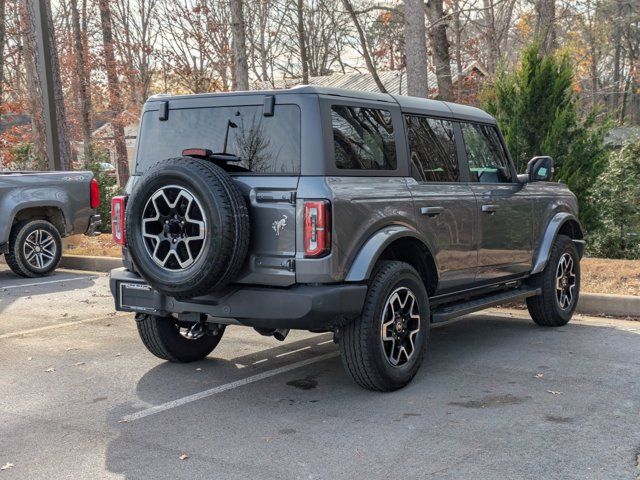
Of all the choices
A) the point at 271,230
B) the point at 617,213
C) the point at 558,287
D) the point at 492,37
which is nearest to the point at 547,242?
the point at 558,287

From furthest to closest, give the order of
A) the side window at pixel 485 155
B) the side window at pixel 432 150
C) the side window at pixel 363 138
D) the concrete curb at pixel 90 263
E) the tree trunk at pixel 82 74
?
the tree trunk at pixel 82 74 < the concrete curb at pixel 90 263 < the side window at pixel 485 155 < the side window at pixel 432 150 < the side window at pixel 363 138

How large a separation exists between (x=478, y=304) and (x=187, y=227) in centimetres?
270

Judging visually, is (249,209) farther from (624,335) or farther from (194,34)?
(194,34)

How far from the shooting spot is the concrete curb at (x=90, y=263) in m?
11.7

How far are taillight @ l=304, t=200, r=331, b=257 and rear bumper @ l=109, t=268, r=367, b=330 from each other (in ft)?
0.78

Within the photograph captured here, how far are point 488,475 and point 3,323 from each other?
18.7 feet

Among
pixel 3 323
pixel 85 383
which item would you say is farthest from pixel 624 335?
pixel 3 323

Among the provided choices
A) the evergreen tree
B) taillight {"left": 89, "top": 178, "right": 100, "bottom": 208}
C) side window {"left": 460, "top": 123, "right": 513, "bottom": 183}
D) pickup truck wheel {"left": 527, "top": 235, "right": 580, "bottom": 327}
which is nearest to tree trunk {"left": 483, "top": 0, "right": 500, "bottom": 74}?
the evergreen tree

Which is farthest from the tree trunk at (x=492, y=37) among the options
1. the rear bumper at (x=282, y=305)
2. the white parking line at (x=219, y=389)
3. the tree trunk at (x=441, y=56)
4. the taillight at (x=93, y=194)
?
the rear bumper at (x=282, y=305)

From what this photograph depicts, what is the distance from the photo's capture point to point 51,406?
5004 mm

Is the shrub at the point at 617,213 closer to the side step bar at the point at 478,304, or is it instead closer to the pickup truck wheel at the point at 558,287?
the pickup truck wheel at the point at 558,287

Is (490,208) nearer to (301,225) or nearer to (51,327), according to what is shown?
(301,225)

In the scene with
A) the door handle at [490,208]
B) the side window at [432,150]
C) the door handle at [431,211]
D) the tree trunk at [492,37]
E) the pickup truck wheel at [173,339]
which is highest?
the tree trunk at [492,37]

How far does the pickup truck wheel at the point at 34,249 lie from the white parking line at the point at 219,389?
623cm
